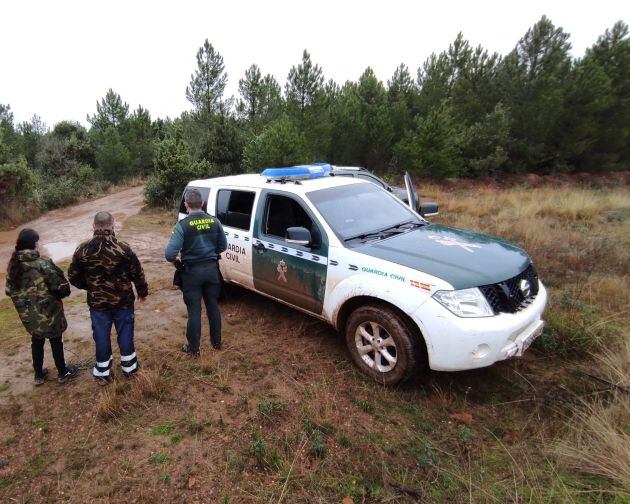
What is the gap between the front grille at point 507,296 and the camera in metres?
2.95

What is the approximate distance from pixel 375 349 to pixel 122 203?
51.5 feet

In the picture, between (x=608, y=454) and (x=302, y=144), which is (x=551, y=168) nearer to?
(x=302, y=144)

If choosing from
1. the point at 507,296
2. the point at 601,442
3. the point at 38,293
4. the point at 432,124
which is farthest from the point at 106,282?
the point at 432,124

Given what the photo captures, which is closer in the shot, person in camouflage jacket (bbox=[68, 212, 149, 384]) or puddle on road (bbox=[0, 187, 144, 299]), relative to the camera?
person in camouflage jacket (bbox=[68, 212, 149, 384])

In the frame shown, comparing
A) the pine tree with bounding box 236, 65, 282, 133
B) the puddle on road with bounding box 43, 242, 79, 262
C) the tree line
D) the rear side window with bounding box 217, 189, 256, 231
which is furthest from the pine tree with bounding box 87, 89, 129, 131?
the rear side window with bounding box 217, 189, 256, 231

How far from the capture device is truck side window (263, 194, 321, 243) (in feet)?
12.9

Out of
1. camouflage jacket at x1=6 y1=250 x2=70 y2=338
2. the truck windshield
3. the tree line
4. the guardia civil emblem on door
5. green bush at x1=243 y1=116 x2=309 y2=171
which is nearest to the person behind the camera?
camouflage jacket at x1=6 y1=250 x2=70 y2=338

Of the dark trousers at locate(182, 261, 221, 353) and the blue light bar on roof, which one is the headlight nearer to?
the dark trousers at locate(182, 261, 221, 353)

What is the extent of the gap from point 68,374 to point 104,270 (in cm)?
121

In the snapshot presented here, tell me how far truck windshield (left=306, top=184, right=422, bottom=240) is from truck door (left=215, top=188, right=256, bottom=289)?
938 mm

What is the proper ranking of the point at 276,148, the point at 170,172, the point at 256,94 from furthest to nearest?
1. the point at 256,94
2. the point at 170,172
3. the point at 276,148

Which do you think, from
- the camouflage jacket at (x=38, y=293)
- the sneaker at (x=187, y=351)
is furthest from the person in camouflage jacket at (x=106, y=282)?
the sneaker at (x=187, y=351)

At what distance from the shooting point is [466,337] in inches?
110

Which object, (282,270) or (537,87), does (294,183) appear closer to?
(282,270)
